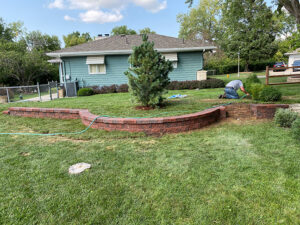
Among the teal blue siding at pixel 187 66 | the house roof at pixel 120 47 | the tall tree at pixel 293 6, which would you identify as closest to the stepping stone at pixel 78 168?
the tall tree at pixel 293 6

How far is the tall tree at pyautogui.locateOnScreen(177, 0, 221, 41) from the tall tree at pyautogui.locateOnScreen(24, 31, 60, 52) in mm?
26492

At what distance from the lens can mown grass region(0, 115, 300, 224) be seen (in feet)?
6.04

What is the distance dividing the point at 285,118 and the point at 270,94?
130 centimetres

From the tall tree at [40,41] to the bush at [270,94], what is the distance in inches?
1486

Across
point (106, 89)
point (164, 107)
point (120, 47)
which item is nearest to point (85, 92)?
point (106, 89)

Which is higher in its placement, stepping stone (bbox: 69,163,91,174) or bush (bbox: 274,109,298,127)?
bush (bbox: 274,109,298,127)

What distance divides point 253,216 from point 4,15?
136 ft

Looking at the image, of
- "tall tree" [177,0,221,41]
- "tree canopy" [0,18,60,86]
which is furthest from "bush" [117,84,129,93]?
"tall tree" [177,0,221,41]

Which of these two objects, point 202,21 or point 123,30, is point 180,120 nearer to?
point 202,21

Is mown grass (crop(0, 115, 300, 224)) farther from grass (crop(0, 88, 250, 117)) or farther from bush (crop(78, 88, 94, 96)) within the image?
bush (crop(78, 88, 94, 96))

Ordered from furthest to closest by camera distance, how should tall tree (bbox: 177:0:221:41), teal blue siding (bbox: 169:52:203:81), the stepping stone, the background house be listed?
tall tree (bbox: 177:0:221:41)
the background house
teal blue siding (bbox: 169:52:203:81)
the stepping stone

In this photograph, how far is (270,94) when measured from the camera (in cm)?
538

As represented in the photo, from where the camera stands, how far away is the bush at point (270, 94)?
17.7ft

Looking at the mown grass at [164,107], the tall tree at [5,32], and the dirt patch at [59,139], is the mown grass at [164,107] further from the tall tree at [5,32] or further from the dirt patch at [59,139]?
the tall tree at [5,32]
